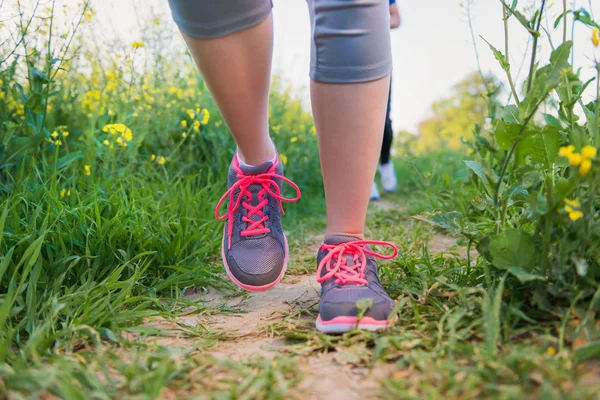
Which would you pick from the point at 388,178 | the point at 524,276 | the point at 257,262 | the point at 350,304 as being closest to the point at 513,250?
the point at 524,276

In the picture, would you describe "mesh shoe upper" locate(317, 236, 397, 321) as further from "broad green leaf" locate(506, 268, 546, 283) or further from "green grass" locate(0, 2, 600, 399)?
"broad green leaf" locate(506, 268, 546, 283)

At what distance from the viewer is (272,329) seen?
119cm

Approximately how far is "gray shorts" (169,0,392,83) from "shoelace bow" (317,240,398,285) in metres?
0.40

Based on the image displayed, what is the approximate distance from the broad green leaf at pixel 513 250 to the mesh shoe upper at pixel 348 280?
10.1 inches

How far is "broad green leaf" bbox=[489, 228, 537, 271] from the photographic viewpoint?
1.06 metres

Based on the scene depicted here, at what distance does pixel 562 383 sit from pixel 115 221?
1.23m

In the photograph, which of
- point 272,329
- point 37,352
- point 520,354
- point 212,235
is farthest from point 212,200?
point 520,354

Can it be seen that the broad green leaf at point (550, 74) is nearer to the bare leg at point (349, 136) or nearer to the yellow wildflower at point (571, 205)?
the yellow wildflower at point (571, 205)

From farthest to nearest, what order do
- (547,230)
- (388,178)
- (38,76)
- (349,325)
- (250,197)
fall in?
(388,178)
(38,76)
(250,197)
(349,325)
(547,230)

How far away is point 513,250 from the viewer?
1.07 metres

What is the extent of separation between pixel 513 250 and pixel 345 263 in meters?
0.38

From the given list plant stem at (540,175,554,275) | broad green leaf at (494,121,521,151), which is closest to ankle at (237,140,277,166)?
broad green leaf at (494,121,521,151)

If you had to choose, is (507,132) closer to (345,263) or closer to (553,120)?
(553,120)

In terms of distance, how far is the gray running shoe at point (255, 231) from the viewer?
54.5 inches
